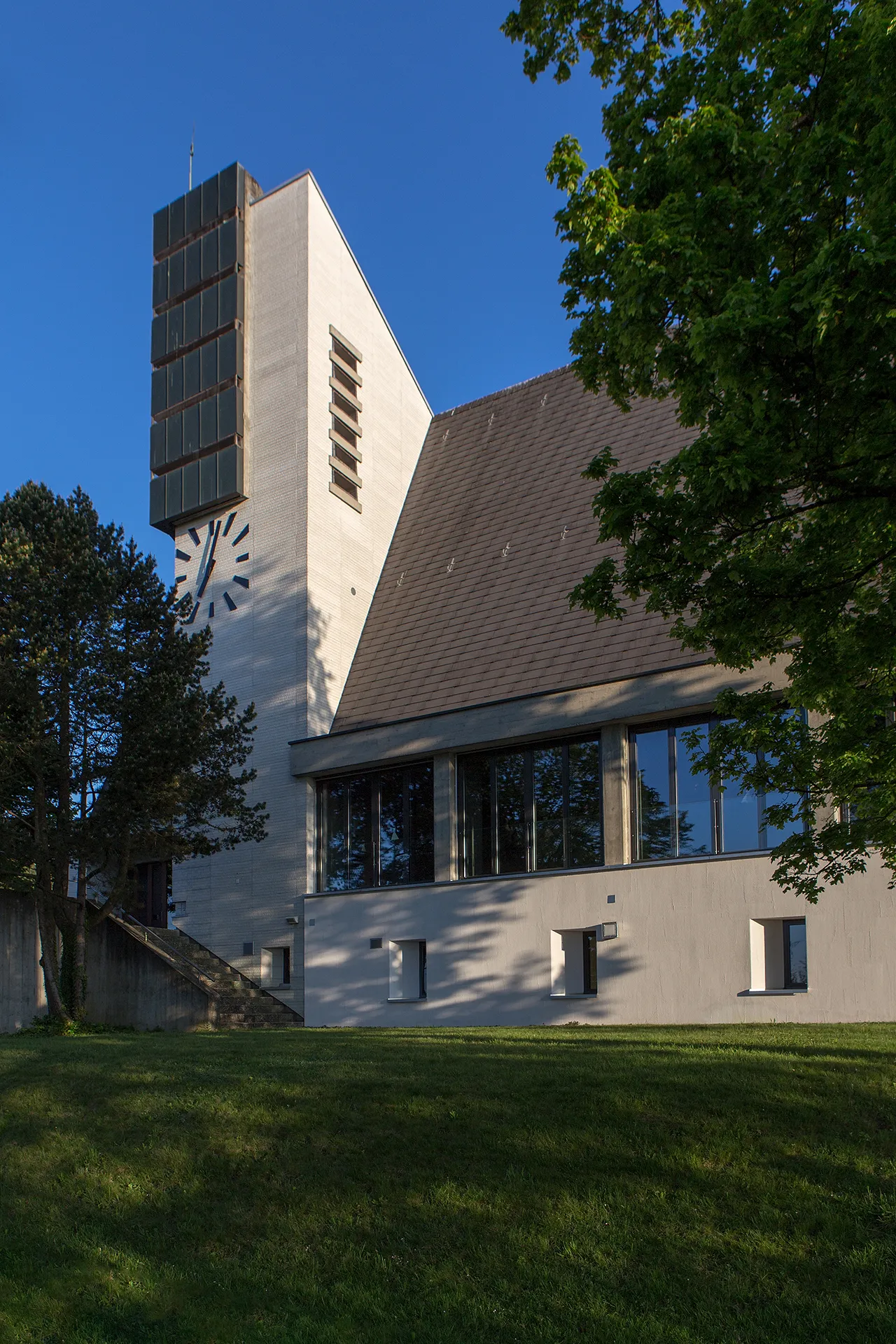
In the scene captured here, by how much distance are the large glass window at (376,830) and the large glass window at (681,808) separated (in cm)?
495

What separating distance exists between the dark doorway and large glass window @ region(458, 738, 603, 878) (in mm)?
10611

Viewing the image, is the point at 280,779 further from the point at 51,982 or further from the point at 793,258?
the point at 793,258

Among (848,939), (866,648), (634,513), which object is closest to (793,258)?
(634,513)

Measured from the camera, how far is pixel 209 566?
98.1 feet

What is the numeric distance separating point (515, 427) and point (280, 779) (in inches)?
453

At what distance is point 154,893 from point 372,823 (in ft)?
29.1

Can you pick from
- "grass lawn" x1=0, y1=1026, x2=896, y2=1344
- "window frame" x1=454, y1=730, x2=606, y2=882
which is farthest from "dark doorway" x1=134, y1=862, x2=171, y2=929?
"grass lawn" x1=0, y1=1026, x2=896, y2=1344

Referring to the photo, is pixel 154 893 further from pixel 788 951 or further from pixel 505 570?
pixel 788 951

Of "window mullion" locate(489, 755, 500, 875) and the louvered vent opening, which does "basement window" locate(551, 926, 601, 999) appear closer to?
"window mullion" locate(489, 755, 500, 875)

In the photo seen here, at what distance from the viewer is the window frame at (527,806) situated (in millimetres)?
21984

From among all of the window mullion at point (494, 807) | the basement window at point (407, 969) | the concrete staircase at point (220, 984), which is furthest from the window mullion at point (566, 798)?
the concrete staircase at point (220, 984)

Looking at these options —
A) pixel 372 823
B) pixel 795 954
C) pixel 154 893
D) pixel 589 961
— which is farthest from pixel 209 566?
pixel 795 954

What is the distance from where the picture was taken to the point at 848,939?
18.4m

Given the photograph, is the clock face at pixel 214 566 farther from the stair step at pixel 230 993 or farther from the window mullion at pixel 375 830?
the stair step at pixel 230 993
